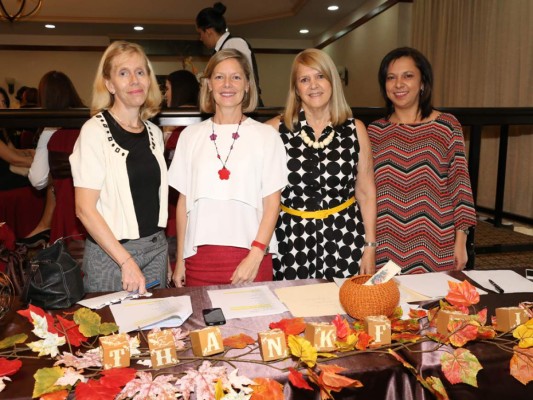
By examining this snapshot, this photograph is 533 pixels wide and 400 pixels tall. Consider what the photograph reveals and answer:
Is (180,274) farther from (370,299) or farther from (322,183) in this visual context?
(370,299)

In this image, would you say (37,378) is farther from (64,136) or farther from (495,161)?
(495,161)

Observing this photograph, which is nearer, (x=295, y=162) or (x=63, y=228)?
(x=295, y=162)

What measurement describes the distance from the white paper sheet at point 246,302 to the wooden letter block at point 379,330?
281 mm

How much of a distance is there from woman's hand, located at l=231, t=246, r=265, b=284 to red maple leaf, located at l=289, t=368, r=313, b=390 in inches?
33.7

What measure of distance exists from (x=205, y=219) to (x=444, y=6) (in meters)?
5.75

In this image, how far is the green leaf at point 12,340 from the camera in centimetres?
111

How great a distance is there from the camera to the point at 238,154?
1.92 m

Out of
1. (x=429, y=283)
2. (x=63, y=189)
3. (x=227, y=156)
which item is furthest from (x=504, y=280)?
(x=63, y=189)

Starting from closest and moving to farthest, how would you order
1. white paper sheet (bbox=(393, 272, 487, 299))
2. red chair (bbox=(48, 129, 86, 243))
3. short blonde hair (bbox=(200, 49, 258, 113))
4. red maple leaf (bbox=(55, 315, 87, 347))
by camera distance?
1. red maple leaf (bbox=(55, 315, 87, 347))
2. white paper sheet (bbox=(393, 272, 487, 299))
3. short blonde hair (bbox=(200, 49, 258, 113))
4. red chair (bbox=(48, 129, 86, 243))

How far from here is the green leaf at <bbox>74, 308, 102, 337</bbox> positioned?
1.14 metres

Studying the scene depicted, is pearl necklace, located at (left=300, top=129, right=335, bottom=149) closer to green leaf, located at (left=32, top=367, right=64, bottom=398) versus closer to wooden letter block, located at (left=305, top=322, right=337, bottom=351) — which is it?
wooden letter block, located at (left=305, top=322, right=337, bottom=351)

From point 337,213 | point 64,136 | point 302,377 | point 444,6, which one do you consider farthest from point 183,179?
point 444,6

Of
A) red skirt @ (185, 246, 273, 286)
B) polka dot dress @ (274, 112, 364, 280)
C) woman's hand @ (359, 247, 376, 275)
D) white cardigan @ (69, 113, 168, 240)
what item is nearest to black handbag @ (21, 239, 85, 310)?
white cardigan @ (69, 113, 168, 240)

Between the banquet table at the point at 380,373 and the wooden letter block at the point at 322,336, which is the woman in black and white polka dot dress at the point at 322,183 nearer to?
the banquet table at the point at 380,373
